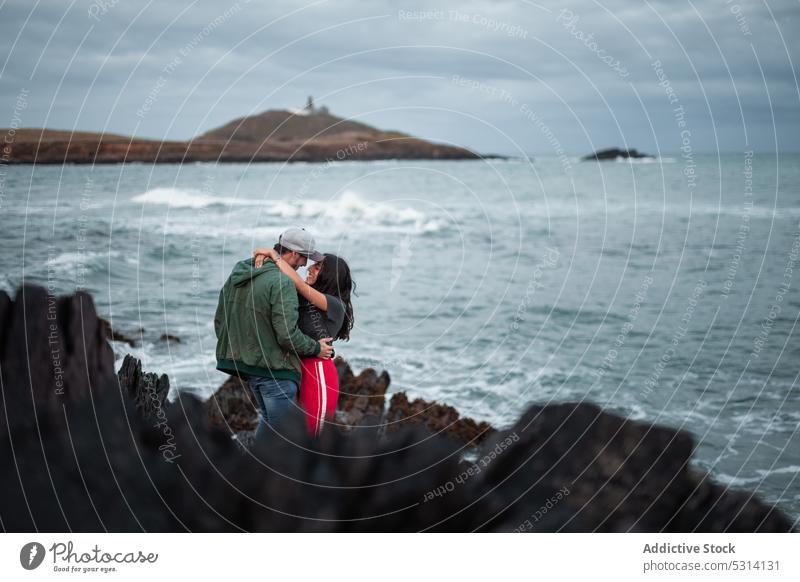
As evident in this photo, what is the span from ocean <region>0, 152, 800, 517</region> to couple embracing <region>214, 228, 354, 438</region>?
487 cm

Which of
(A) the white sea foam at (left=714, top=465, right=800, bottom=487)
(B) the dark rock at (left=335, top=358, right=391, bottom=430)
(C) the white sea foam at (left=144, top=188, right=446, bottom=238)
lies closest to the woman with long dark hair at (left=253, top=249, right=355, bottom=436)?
(B) the dark rock at (left=335, top=358, right=391, bottom=430)

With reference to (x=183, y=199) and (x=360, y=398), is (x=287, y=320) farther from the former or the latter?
(x=183, y=199)

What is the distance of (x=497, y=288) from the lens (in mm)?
21984

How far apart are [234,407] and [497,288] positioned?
13464mm

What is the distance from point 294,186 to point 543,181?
19.7 m

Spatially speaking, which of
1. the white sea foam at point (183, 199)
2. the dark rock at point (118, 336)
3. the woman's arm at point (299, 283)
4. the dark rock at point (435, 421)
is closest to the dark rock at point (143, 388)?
the woman's arm at point (299, 283)

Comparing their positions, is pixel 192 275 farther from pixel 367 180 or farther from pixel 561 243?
pixel 367 180

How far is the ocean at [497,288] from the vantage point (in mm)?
12516

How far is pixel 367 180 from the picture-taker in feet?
131

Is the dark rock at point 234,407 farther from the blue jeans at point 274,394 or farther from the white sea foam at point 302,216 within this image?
the white sea foam at point 302,216

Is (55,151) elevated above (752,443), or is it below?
above

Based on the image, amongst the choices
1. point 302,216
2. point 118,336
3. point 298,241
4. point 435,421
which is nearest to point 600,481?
point 435,421
